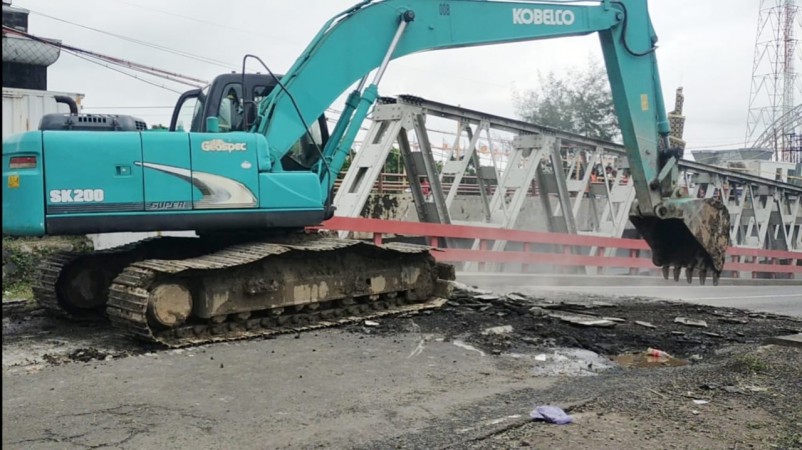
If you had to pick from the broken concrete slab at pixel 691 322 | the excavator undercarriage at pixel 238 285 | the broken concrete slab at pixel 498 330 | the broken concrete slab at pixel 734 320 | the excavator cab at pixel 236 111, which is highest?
the excavator cab at pixel 236 111

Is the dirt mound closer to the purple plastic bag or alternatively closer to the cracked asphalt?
the cracked asphalt

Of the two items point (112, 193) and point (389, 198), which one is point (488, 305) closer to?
point (112, 193)

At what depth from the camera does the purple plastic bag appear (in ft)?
14.8

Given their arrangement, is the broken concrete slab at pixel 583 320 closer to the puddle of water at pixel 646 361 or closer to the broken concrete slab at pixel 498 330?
the broken concrete slab at pixel 498 330

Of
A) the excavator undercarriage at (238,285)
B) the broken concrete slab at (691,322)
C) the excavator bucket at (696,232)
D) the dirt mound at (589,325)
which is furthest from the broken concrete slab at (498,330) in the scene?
the excavator bucket at (696,232)

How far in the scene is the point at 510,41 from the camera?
959 cm

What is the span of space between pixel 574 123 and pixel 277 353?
96.9 ft

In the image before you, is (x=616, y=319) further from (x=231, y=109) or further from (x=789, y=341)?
(x=231, y=109)

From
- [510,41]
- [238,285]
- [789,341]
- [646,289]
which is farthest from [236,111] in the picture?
[646,289]

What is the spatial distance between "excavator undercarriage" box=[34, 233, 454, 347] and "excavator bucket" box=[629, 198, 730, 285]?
303 centimetres

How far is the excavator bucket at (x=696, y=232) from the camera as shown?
933cm

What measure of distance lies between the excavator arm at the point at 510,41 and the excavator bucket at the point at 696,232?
0.5 inches

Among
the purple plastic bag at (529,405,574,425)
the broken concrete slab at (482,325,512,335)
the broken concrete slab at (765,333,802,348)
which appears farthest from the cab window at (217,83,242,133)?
the broken concrete slab at (765,333,802,348)

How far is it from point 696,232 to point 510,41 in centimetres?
351
